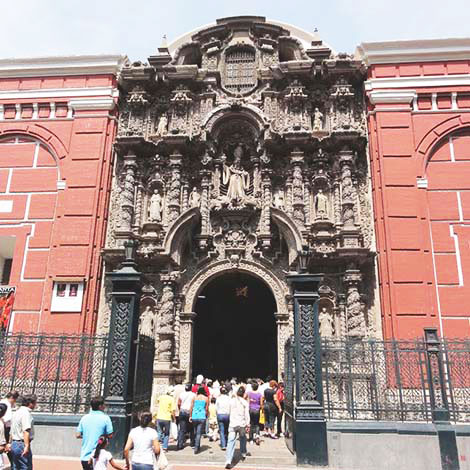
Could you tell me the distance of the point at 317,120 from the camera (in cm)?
1567

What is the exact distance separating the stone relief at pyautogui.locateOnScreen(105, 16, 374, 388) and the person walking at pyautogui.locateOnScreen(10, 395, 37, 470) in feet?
23.4

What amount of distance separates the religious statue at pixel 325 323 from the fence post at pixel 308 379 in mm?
4694

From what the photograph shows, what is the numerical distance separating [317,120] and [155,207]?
6576 millimetres

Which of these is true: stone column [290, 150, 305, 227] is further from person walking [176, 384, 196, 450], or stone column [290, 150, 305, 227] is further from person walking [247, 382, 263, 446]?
person walking [176, 384, 196, 450]

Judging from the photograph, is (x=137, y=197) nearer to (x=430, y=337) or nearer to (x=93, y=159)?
(x=93, y=159)

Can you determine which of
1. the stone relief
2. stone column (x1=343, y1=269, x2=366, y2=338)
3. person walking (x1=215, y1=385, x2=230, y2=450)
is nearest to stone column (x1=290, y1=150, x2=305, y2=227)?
the stone relief

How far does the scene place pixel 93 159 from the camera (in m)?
15.5

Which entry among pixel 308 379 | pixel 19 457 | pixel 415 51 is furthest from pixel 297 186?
pixel 19 457

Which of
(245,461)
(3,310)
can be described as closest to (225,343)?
(3,310)

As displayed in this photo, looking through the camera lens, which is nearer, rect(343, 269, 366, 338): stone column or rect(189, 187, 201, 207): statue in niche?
rect(343, 269, 366, 338): stone column

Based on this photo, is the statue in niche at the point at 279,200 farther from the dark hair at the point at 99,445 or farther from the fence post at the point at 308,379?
the dark hair at the point at 99,445

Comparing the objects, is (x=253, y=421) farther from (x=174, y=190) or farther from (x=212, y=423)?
(x=174, y=190)

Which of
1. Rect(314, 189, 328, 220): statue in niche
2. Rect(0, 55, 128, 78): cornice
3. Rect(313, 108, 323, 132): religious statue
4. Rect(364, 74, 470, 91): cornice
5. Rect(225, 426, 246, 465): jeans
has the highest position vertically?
Rect(0, 55, 128, 78): cornice

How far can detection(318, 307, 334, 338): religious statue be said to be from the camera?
44.0 feet
